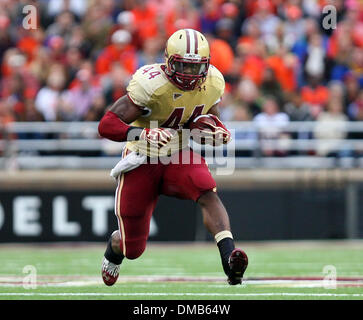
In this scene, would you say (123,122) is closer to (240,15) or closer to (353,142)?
(353,142)

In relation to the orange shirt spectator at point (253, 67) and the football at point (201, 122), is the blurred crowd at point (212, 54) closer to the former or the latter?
the orange shirt spectator at point (253, 67)

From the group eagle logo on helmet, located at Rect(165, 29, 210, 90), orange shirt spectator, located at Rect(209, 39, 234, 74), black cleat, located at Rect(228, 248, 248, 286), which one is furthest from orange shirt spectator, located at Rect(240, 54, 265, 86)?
black cleat, located at Rect(228, 248, 248, 286)

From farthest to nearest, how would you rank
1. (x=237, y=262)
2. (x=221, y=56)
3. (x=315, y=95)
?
1. (x=221, y=56)
2. (x=315, y=95)
3. (x=237, y=262)

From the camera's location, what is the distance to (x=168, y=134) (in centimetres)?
680

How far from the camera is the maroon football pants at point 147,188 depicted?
7.01 metres

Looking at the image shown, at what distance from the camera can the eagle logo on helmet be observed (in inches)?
272

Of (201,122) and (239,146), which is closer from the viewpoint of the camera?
(201,122)

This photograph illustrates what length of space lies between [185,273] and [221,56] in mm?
4787

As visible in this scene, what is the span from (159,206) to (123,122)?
5.65m

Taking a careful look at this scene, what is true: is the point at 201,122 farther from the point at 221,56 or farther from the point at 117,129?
the point at 221,56

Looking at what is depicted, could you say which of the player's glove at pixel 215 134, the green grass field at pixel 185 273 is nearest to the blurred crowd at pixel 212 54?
the green grass field at pixel 185 273

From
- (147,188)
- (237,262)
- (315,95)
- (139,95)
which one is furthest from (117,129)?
(315,95)

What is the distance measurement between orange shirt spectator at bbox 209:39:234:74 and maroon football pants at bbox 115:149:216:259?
588 centimetres
